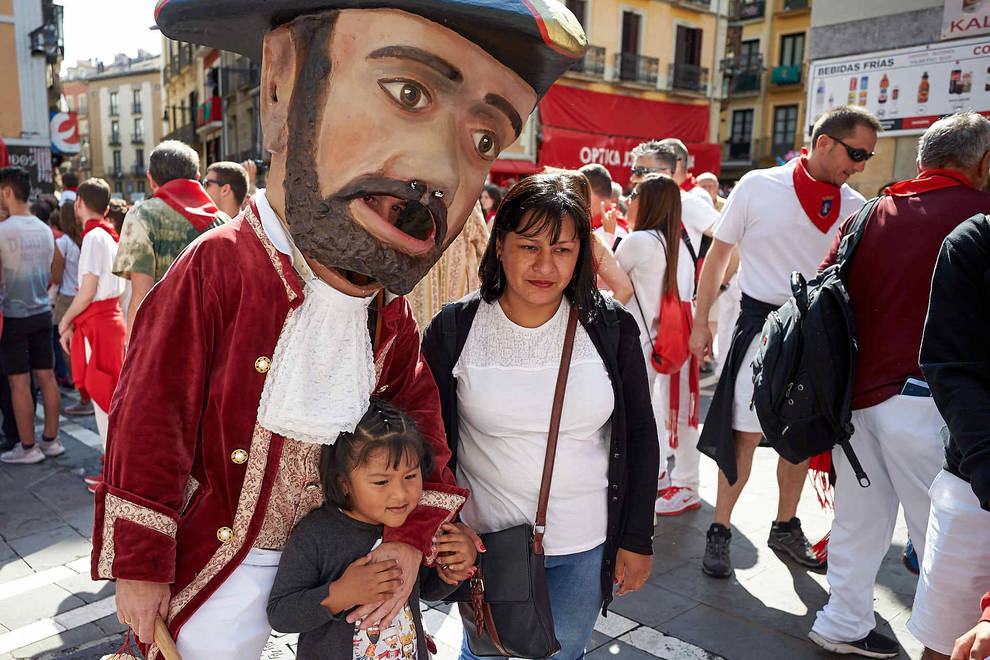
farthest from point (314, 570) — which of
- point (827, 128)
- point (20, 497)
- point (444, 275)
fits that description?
point (20, 497)

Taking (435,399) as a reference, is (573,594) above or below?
below

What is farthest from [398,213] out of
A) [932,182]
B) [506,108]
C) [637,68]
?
[637,68]

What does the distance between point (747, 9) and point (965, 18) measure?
2975 cm

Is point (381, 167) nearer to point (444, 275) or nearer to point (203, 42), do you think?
point (203, 42)

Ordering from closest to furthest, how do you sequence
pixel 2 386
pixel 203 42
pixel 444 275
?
pixel 203 42 → pixel 444 275 → pixel 2 386

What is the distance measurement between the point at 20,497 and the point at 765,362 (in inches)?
169

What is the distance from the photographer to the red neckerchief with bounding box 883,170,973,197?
270cm

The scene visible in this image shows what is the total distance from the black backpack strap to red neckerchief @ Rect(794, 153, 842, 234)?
613mm

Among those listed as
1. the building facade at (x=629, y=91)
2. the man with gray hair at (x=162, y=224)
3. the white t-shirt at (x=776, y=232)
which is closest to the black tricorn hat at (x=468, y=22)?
the man with gray hair at (x=162, y=224)

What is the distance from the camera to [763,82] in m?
31.7

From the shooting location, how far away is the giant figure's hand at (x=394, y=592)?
1717 millimetres

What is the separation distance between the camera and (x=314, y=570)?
169cm

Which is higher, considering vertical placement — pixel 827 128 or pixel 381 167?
pixel 827 128

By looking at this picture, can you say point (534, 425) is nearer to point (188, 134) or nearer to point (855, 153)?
point (855, 153)
